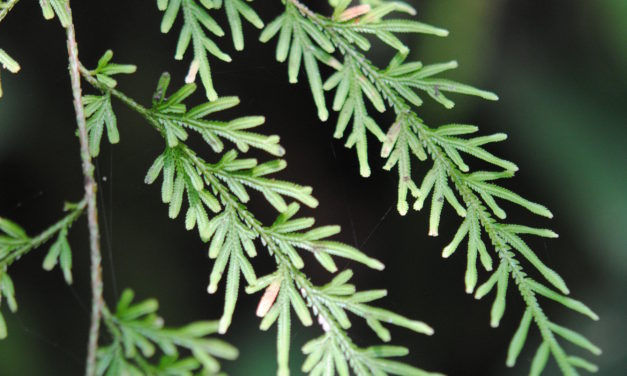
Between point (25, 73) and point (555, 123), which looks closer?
point (25, 73)

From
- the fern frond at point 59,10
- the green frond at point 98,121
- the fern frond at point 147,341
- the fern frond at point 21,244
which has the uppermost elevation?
the fern frond at point 59,10

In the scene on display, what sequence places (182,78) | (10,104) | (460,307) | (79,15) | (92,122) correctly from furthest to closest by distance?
(460,307) < (182,78) < (79,15) < (10,104) < (92,122)

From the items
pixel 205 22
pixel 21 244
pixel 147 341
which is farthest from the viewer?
pixel 205 22

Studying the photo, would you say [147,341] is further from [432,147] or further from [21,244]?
[432,147]

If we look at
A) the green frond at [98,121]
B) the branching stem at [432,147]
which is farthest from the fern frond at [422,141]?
the green frond at [98,121]

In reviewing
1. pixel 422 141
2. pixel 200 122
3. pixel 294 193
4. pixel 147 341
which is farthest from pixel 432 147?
pixel 147 341

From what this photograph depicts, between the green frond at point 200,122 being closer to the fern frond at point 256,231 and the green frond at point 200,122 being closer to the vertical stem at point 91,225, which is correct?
the fern frond at point 256,231

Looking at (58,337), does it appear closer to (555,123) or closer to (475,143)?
(475,143)

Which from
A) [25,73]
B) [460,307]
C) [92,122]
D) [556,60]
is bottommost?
[460,307]

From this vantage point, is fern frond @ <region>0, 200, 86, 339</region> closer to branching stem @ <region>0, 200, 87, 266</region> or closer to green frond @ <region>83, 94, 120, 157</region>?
branching stem @ <region>0, 200, 87, 266</region>

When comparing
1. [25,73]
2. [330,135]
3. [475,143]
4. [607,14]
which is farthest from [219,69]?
[607,14]

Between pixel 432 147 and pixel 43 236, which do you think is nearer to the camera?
pixel 43 236
